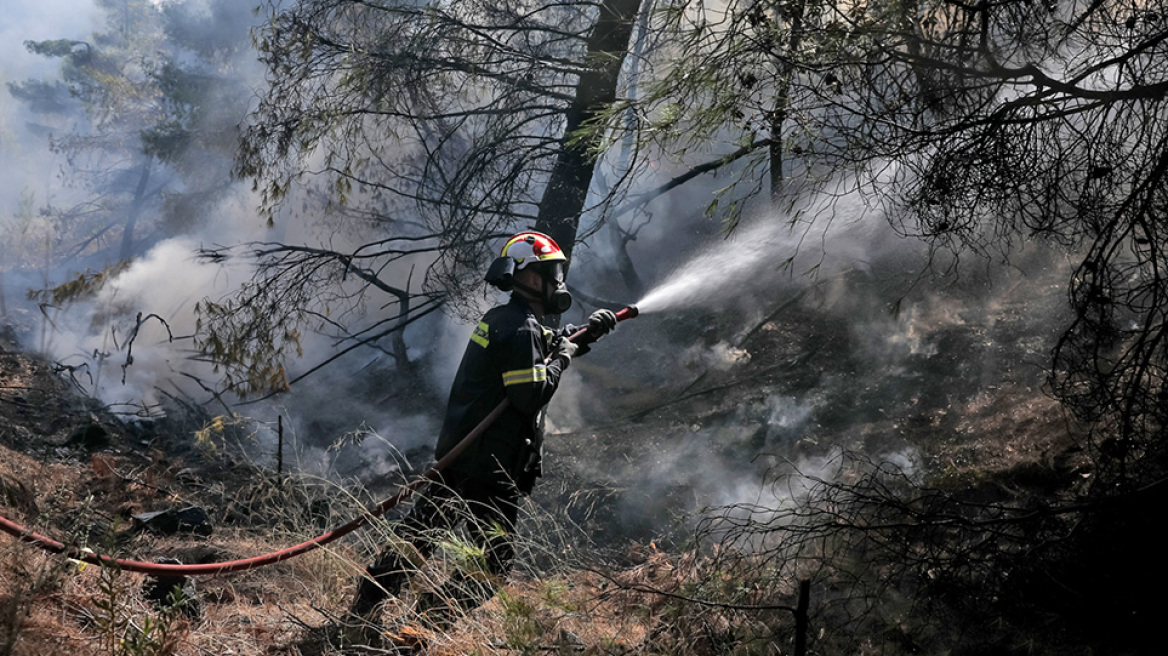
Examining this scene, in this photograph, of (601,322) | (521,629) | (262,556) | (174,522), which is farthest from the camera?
(174,522)

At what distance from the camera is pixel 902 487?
527cm

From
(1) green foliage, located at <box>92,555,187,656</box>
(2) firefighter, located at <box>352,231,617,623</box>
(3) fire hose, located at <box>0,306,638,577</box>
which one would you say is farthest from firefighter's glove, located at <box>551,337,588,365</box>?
(1) green foliage, located at <box>92,555,187,656</box>

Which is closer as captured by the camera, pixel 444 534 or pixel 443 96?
pixel 444 534

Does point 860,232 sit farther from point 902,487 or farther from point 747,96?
point 747,96

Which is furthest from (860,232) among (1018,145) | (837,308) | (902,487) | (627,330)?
(1018,145)

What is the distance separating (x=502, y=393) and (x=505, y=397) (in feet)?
0.21

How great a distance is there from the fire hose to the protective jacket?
0.10 m

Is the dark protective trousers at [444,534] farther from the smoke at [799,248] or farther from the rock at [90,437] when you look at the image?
the rock at [90,437]

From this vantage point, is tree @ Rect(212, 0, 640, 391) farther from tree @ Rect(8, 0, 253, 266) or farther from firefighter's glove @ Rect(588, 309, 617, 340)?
tree @ Rect(8, 0, 253, 266)

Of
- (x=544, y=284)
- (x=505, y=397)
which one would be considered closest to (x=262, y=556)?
(x=505, y=397)

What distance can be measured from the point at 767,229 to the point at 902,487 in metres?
4.50

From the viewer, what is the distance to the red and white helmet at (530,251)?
4410mm

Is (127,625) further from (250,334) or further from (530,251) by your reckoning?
(250,334)

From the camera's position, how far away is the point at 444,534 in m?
3.85
